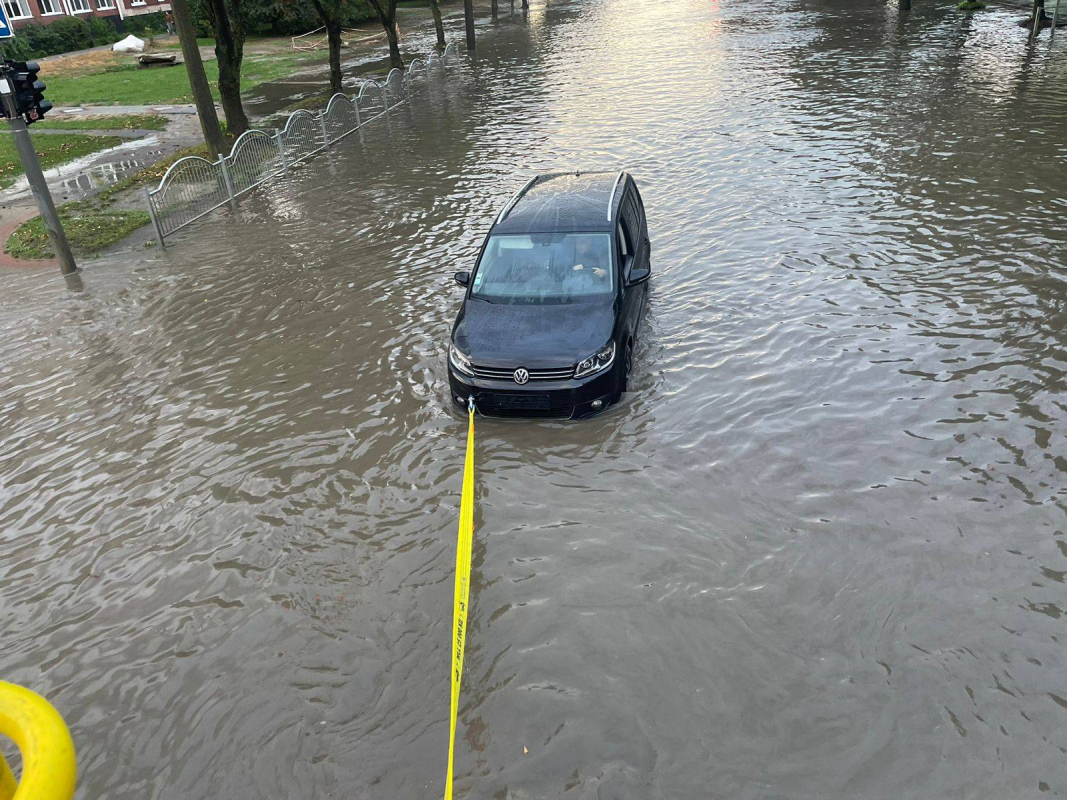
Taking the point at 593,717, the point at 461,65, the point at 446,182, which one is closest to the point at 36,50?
the point at 461,65

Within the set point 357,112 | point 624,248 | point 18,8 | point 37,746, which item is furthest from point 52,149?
point 18,8

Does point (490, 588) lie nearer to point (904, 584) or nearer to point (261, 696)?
point (261, 696)

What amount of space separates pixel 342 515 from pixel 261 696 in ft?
6.68

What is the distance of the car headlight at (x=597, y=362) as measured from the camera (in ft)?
26.1

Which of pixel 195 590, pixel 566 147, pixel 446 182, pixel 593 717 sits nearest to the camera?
pixel 593 717

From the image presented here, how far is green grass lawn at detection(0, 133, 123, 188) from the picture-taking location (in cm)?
1942

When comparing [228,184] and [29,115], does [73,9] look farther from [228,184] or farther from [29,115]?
[29,115]

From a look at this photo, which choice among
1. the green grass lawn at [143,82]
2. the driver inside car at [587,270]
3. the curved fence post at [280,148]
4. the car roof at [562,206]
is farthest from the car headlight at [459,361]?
the green grass lawn at [143,82]

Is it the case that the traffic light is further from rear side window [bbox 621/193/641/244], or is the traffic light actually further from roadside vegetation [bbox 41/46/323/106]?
roadside vegetation [bbox 41/46/323/106]

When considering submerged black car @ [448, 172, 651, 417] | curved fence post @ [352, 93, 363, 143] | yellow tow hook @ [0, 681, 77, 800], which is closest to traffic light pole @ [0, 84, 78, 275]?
submerged black car @ [448, 172, 651, 417]

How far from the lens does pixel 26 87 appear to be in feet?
40.4

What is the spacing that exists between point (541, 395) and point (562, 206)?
125 inches

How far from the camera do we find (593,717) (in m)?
5.07

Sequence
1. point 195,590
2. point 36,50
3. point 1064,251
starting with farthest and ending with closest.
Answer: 1. point 36,50
2. point 1064,251
3. point 195,590
